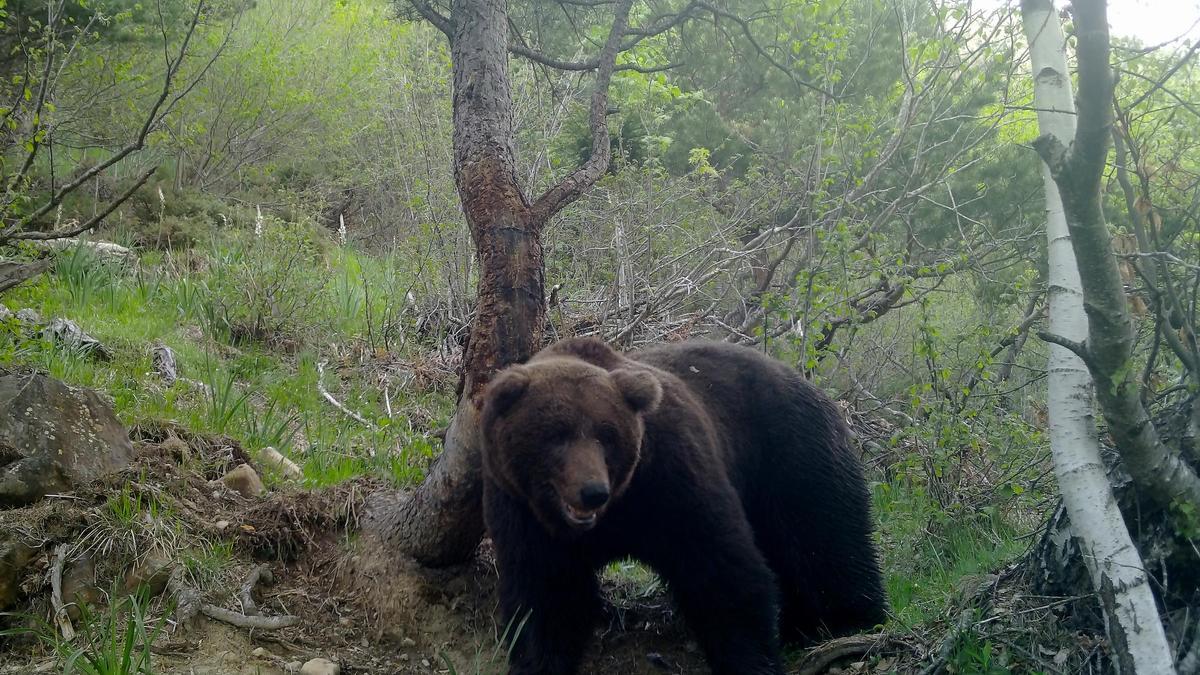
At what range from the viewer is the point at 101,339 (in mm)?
6840

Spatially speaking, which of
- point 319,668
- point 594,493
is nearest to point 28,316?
point 319,668

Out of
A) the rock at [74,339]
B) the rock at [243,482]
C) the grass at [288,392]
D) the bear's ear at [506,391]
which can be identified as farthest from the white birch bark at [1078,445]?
the rock at [74,339]

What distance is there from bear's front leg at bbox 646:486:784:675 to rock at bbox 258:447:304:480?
264 cm

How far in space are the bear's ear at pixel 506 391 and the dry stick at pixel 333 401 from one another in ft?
9.51

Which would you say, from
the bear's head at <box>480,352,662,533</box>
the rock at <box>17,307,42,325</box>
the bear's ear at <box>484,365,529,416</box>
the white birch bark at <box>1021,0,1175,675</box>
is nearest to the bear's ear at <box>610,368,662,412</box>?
the bear's head at <box>480,352,662,533</box>

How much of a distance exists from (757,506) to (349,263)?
7.89 metres

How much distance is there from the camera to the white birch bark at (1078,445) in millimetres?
2605

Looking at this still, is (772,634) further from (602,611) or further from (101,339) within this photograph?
(101,339)

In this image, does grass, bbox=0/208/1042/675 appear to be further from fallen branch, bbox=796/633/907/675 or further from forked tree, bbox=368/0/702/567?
forked tree, bbox=368/0/702/567

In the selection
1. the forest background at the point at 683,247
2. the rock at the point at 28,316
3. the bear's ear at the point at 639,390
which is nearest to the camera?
the bear's ear at the point at 639,390

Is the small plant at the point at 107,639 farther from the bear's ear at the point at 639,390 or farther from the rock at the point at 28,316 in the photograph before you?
the rock at the point at 28,316

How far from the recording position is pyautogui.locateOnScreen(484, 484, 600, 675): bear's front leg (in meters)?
4.00

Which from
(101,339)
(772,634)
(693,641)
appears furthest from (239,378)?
(772,634)

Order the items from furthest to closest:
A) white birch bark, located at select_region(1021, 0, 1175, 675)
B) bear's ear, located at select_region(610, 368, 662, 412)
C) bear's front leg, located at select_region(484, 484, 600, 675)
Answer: bear's front leg, located at select_region(484, 484, 600, 675) < bear's ear, located at select_region(610, 368, 662, 412) < white birch bark, located at select_region(1021, 0, 1175, 675)
